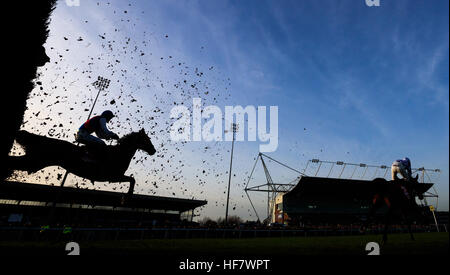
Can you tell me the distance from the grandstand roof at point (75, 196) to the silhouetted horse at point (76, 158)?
1089 inches

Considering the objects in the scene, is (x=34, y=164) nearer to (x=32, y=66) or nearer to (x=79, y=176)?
(x=79, y=176)

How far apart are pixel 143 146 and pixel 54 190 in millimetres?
37565

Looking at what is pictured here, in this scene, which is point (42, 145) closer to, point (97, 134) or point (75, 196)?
point (97, 134)

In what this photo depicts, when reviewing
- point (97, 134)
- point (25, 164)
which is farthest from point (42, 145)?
point (97, 134)

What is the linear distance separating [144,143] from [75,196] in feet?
127

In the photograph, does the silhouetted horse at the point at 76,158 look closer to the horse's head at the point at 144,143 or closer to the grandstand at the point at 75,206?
the horse's head at the point at 144,143

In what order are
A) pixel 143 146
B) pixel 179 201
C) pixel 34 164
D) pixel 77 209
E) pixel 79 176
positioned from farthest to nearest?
pixel 179 201 < pixel 77 209 < pixel 143 146 < pixel 79 176 < pixel 34 164

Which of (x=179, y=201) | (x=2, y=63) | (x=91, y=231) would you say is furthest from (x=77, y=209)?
(x=2, y=63)

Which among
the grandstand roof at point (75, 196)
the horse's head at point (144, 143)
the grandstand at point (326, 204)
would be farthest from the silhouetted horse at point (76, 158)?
the grandstand at point (326, 204)

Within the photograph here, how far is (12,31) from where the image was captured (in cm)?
315

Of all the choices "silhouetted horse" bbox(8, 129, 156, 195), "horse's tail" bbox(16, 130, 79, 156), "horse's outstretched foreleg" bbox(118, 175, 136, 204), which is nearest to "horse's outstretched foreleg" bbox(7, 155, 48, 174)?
"silhouetted horse" bbox(8, 129, 156, 195)

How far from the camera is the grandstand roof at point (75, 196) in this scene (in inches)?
1291

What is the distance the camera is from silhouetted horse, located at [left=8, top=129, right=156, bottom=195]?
14.4 feet
